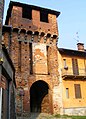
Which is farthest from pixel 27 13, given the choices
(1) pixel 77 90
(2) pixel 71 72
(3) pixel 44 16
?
(1) pixel 77 90

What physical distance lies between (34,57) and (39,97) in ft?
15.1

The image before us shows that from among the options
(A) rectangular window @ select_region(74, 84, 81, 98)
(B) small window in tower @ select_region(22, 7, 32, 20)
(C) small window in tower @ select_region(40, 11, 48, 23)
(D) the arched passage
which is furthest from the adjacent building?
(B) small window in tower @ select_region(22, 7, 32, 20)

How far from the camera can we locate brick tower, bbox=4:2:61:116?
63.1ft

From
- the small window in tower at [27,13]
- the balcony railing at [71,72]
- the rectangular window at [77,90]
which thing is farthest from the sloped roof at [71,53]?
the small window in tower at [27,13]

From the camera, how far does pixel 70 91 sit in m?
21.2

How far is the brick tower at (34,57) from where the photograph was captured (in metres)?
19.2

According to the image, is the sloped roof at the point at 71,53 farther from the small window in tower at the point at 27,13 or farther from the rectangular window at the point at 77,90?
the small window in tower at the point at 27,13

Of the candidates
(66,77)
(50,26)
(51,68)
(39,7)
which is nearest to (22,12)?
(39,7)

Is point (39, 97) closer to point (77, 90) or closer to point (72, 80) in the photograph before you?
point (72, 80)

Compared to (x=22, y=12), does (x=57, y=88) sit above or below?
below

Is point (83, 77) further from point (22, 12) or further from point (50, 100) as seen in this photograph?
point (22, 12)

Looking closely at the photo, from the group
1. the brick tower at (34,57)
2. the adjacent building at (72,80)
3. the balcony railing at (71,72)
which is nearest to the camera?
the brick tower at (34,57)

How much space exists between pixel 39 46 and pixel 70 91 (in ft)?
18.7

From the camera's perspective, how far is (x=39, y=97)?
22.0m
